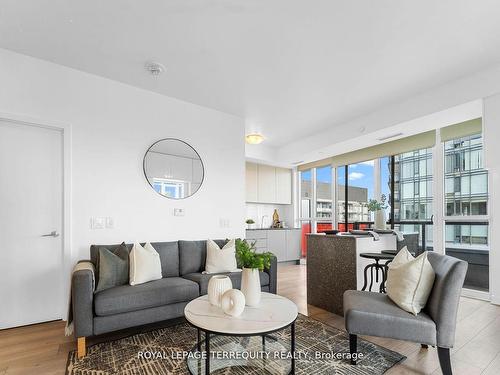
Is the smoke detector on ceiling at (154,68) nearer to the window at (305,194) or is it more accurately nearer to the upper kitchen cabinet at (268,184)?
the upper kitchen cabinet at (268,184)

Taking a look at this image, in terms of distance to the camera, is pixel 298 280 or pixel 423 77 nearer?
pixel 423 77

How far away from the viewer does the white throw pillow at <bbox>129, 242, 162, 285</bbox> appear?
2777mm

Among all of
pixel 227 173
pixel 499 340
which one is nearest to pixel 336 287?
pixel 499 340

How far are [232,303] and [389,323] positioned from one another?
112 centimetres

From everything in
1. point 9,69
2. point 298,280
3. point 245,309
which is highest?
point 9,69

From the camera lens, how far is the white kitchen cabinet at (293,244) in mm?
6613

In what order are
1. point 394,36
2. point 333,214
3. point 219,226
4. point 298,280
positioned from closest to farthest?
point 394,36 → point 219,226 → point 298,280 → point 333,214

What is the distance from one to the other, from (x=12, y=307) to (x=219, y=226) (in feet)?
7.75

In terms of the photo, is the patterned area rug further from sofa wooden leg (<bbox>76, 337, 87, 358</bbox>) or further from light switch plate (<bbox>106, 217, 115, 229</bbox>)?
light switch plate (<bbox>106, 217, 115, 229</bbox>)

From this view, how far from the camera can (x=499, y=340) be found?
2.53 m

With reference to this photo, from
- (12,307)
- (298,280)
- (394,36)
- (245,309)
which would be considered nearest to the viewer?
(245,309)

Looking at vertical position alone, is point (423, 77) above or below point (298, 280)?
above

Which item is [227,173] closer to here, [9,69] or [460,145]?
[9,69]

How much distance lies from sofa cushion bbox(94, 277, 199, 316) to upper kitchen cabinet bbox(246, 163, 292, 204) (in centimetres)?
363
